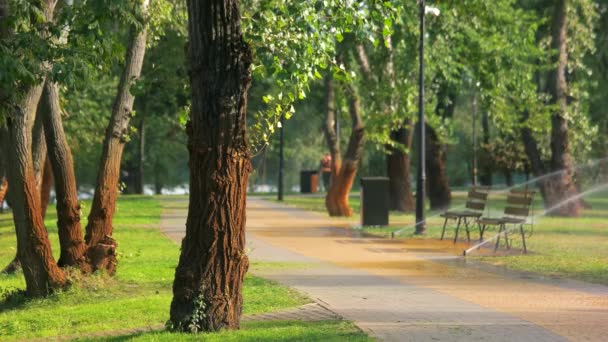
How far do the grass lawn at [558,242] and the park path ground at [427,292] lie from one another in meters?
0.87

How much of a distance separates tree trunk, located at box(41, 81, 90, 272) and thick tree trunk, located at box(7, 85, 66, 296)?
33.3 inches

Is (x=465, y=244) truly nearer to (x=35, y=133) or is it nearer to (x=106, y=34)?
(x=35, y=133)

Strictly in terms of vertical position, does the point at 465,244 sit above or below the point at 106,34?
below

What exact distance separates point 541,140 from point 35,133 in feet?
87.3

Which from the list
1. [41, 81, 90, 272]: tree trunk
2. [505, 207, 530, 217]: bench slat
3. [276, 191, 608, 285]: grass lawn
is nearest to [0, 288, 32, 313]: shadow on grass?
[41, 81, 90, 272]: tree trunk

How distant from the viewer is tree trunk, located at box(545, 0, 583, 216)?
3456 cm

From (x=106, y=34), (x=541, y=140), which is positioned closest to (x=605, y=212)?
(x=541, y=140)

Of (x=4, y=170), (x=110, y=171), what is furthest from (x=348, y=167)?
(x=110, y=171)

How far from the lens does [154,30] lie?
61.2ft

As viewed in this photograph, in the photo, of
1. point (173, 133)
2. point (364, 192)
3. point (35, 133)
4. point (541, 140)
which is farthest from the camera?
point (173, 133)

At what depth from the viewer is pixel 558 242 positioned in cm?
2419

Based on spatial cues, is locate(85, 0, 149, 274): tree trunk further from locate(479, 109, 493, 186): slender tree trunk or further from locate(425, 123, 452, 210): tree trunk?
locate(479, 109, 493, 186): slender tree trunk

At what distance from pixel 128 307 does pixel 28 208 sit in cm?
240

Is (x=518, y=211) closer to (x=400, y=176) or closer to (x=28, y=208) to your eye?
(x=28, y=208)
